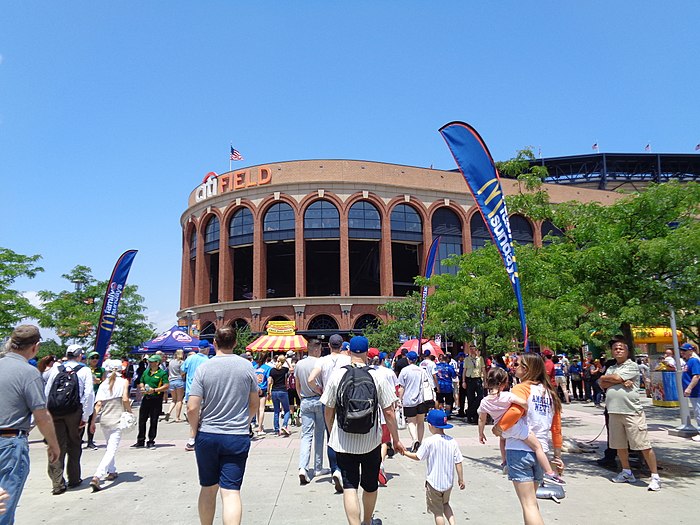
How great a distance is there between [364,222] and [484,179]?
30.4 meters

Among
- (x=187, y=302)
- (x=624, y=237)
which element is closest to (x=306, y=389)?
(x=624, y=237)

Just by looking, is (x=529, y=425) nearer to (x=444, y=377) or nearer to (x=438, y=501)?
(x=438, y=501)

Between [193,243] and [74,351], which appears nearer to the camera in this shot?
[74,351]

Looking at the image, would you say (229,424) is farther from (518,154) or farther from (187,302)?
(187,302)

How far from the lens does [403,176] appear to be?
129ft

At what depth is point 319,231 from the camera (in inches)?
1463

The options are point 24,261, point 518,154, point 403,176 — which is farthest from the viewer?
point 403,176

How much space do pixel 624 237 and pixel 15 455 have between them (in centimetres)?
859

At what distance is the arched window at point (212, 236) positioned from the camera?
4009cm

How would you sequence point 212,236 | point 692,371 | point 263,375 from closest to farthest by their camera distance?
point 692,371 < point 263,375 < point 212,236

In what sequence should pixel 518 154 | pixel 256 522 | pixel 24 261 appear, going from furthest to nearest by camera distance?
pixel 24 261 → pixel 518 154 → pixel 256 522

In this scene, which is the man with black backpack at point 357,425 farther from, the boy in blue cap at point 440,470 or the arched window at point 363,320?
the arched window at point 363,320

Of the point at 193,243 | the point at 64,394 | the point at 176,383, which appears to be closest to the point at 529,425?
the point at 64,394

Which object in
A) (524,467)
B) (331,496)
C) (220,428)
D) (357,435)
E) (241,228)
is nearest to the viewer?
(220,428)
